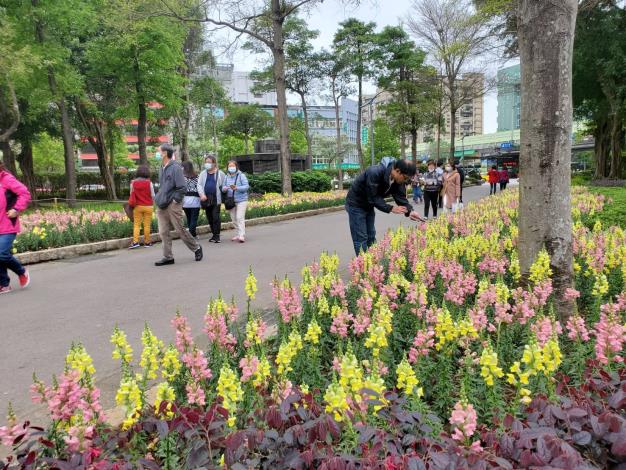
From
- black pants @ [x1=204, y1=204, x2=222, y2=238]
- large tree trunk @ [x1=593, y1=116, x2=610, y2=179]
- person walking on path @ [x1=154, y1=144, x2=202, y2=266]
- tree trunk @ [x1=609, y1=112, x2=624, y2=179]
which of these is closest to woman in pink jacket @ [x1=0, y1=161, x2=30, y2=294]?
person walking on path @ [x1=154, y1=144, x2=202, y2=266]

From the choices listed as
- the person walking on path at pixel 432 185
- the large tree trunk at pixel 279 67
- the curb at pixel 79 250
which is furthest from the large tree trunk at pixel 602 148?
the curb at pixel 79 250

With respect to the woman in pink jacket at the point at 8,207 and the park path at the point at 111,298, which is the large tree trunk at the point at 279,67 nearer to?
the park path at the point at 111,298

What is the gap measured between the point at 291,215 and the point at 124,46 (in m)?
12.4

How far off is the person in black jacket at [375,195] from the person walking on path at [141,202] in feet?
17.0

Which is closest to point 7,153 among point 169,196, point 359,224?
point 169,196

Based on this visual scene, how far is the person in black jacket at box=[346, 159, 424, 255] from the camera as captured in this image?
5828mm

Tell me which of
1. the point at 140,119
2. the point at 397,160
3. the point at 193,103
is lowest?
the point at 397,160

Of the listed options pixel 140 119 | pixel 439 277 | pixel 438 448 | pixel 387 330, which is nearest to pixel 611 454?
pixel 438 448

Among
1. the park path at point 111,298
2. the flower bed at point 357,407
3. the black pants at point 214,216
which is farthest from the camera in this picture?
the black pants at point 214,216

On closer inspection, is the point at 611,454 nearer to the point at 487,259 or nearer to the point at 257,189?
the point at 487,259

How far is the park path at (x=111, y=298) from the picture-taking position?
403cm

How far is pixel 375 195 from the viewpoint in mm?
6148

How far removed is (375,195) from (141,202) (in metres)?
5.88

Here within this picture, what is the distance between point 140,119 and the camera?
86.8 ft
